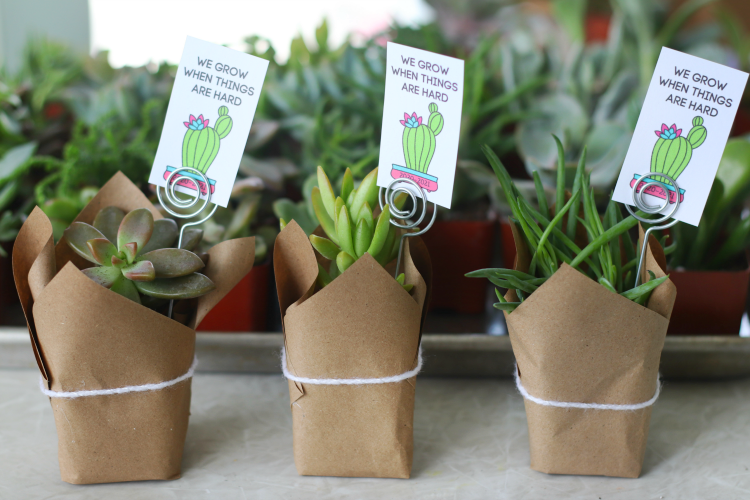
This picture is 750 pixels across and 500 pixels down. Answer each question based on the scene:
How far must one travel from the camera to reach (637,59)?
101 cm

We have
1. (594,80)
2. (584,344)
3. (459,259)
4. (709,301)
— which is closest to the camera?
(584,344)

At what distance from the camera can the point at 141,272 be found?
0.50 meters

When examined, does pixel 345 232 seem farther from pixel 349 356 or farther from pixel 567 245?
pixel 567 245

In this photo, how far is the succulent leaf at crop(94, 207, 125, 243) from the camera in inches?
22.3

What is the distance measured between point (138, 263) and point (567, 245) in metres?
0.39

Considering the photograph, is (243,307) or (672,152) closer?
(672,152)

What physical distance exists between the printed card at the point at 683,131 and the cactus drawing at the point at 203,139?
1.20 feet

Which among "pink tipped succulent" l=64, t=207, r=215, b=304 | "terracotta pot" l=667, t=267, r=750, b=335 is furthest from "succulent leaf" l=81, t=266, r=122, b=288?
"terracotta pot" l=667, t=267, r=750, b=335

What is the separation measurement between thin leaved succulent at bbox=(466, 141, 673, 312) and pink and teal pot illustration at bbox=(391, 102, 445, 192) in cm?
5

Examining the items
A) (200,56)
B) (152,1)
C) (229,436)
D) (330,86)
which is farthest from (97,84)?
(152,1)

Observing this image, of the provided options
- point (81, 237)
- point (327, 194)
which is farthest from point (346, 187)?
point (81, 237)

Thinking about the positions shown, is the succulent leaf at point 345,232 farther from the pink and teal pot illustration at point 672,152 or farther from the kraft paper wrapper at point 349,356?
the pink and teal pot illustration at point 672,152

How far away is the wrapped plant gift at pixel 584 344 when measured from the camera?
→ 48 cm

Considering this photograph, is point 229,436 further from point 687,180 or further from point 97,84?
point 97,84
